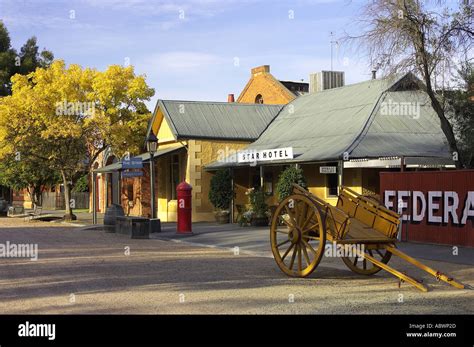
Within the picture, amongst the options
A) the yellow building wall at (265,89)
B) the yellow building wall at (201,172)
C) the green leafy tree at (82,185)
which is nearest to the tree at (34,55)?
the green leafy tree at (82,185)

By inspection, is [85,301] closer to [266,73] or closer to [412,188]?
[412,188]

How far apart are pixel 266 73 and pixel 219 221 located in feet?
49.9

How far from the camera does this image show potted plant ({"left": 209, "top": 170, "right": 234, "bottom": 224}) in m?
28.5

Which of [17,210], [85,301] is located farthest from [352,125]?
[17,210]

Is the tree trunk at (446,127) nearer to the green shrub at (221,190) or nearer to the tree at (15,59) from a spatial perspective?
the green shrub at (221,190)

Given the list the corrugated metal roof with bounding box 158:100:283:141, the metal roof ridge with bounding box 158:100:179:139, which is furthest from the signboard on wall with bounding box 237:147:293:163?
the metal roof ridge with bounding box 158:100:179:139

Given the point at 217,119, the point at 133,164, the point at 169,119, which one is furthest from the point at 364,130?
the point at 169,119

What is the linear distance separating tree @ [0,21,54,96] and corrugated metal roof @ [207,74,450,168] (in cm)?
2767

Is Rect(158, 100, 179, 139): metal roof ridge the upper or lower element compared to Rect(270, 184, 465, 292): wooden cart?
upper

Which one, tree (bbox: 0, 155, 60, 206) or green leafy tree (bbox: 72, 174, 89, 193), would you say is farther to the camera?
green leafy tree (bbox: 72, 174, 89, 193)

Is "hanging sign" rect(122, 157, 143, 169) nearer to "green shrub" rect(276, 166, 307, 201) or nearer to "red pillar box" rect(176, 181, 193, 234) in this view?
"red pillar box" rect(176, 181, 193, 234)

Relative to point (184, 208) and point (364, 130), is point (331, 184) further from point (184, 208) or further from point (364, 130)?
point (184, 208)

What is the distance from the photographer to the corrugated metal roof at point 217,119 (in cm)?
3062

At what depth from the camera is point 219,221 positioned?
1128 inches
